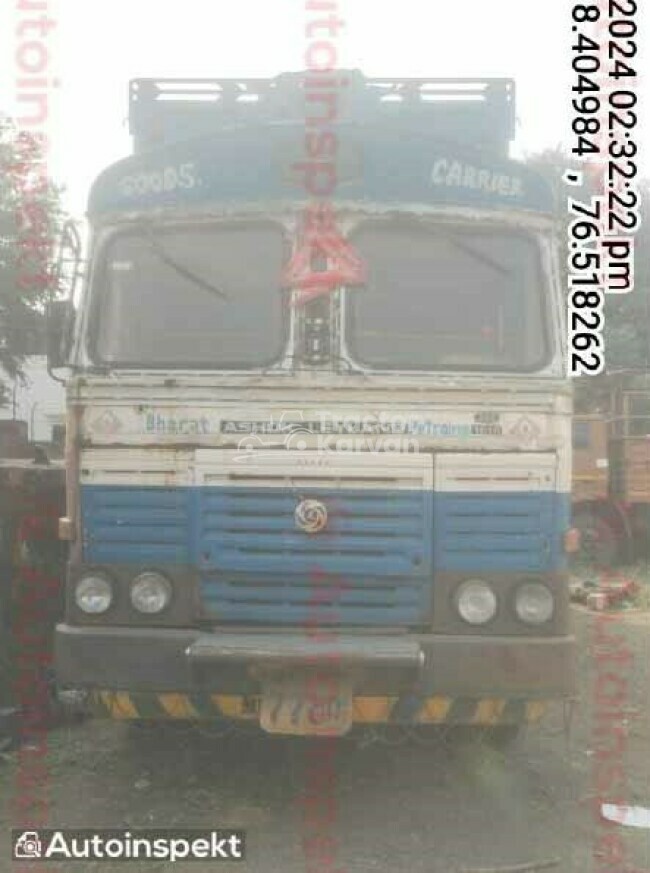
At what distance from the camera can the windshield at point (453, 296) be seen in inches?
194

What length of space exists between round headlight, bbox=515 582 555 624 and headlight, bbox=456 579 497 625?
0.11 m

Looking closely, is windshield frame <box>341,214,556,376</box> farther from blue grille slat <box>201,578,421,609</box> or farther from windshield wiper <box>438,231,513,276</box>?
blue grille slat <box>201,578,421,609</box>

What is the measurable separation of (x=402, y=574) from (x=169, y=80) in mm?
3414

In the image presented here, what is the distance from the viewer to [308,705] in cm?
438

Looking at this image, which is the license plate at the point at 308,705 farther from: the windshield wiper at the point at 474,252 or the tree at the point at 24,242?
the tree at the point at 24,242

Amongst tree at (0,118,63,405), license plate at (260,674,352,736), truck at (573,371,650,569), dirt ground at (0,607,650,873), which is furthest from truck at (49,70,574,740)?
truck at (573,371,650,569)

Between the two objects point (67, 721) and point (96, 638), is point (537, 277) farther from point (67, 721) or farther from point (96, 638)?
point (67, 721)

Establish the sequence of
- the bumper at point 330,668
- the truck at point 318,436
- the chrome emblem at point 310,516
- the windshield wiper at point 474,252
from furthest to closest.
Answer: the windshield wiper at point 474,252 < the chrome emblem at point 310,516 < the truck at point 318,436 < the bumper at point 330,668

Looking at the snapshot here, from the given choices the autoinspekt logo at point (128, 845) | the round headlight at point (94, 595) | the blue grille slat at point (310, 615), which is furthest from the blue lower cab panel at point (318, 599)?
the autoinspekt logo at point (128, 845)

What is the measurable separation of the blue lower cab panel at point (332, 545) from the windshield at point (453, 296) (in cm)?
72

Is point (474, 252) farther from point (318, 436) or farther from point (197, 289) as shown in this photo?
point (197, 289)

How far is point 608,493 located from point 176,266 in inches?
472

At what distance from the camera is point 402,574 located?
4.59 meters

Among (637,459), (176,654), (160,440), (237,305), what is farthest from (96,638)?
(637,459)
